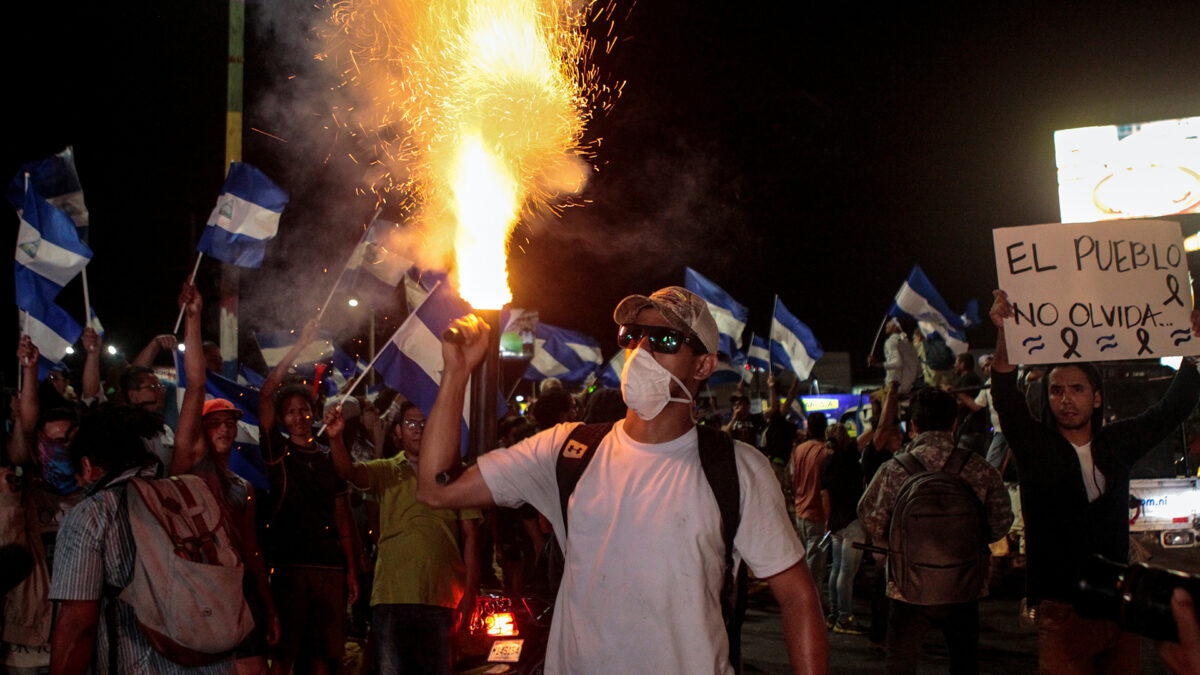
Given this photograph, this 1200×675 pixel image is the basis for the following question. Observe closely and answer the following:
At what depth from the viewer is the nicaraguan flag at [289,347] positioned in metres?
10.9

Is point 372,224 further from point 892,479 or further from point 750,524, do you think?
point 750,524

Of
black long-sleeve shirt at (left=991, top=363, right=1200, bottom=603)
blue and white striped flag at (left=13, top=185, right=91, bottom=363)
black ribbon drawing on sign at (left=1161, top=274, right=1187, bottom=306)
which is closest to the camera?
black long-sleeve shirt at (left=991, top=363, right=1200, bottom=603)

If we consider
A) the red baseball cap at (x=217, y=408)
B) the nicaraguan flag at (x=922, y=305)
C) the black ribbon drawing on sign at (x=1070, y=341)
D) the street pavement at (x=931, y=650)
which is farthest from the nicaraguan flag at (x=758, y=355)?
the red baseball cap at (x=217, y=408)

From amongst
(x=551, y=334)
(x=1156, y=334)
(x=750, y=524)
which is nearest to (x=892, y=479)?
Answer: (x=1156, y=334)

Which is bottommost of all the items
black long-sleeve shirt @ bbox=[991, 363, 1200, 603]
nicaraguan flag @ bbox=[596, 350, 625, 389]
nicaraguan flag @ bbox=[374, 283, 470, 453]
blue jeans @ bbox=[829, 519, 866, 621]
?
blue jeans @ bbox=[829, 519, 866, 621]

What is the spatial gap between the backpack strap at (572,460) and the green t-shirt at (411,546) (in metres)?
2.70

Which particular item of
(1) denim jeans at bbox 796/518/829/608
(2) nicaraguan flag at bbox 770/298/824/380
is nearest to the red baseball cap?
(1) denim jeans at bbox 796/518/829/608

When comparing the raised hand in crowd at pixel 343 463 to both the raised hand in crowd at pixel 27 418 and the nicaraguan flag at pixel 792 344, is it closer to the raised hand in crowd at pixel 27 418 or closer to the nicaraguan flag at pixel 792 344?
the raised hand in crowd at pixel 27 418

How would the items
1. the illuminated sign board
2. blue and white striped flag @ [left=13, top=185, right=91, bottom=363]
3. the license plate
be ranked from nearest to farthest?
the license plate → blue and white striped flag @ [left=13, top=185, right=91, bottom=363] → the illuminated sign board

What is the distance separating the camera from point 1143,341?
228 inches

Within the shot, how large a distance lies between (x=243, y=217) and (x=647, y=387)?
661cm

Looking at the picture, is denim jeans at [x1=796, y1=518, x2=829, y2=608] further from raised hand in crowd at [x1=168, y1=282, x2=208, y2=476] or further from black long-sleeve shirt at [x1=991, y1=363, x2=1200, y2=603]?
raised hand in crowd at [x1=168, y1=282, x2=208, y2=476]

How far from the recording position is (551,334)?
21.8 meters

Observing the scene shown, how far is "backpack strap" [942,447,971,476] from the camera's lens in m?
5.77
